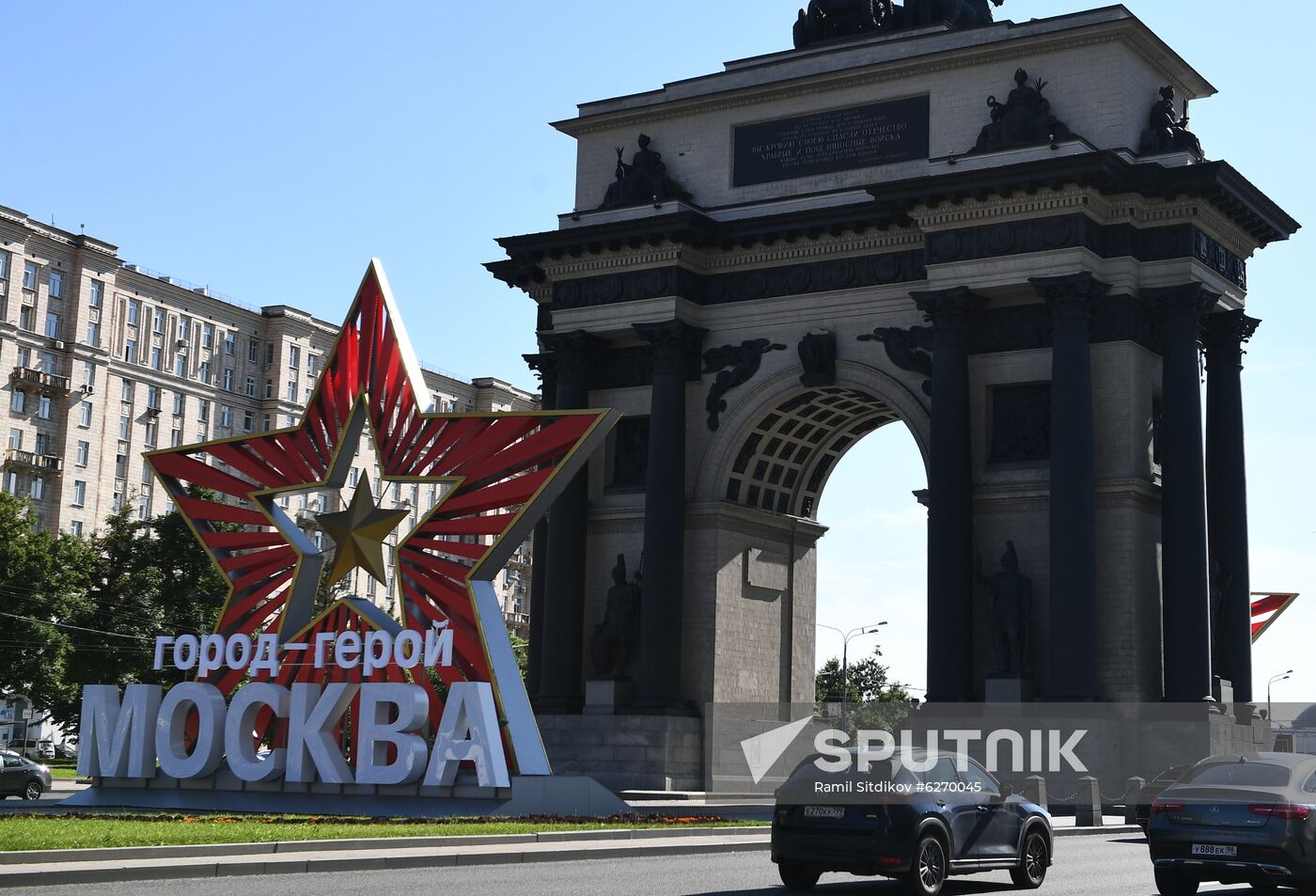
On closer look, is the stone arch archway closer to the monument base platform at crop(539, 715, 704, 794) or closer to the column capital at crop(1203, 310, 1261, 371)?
the monument base platform at crop(539, 715, 704, 794)

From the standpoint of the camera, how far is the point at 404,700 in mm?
37094

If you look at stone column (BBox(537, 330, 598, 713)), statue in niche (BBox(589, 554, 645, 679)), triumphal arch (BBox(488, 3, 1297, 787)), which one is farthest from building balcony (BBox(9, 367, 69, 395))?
statue in niche (BBox(589, 554, 645, 679))

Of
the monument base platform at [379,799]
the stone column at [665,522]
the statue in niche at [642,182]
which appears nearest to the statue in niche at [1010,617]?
the stone column at [665,522]

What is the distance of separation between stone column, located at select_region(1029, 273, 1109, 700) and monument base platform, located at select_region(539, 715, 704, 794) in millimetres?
10951

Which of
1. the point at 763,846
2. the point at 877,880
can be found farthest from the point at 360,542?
the point at 877,880

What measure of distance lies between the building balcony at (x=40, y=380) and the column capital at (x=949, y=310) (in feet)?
213

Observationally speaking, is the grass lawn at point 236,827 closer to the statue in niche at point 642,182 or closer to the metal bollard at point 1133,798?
the metal bollard at point 1133,798

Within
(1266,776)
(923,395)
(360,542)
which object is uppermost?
(923,395)

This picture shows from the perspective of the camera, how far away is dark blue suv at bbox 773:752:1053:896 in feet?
Result: 72.4

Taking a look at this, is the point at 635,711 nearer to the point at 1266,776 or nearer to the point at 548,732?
the point at 548,732

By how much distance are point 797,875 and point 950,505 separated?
26860mm

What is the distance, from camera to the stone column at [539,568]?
56469 mm

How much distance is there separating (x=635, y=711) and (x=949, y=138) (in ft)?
64.0

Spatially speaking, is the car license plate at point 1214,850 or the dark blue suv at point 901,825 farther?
the dark blue suv at point 901,825
